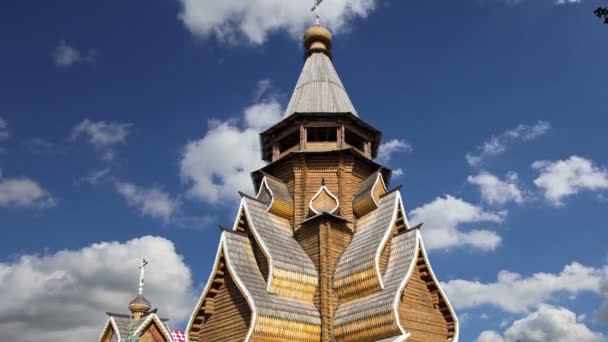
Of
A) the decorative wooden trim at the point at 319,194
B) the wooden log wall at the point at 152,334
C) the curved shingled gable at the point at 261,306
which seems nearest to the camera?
the curved shingled gable at the point at 261,306

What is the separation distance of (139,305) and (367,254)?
341 inches

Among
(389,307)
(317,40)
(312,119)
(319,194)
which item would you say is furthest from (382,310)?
(317,40)

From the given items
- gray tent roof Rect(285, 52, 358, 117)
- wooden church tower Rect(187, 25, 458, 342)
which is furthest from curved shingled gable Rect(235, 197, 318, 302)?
gray tent roof Rect(285, 52, 358, 117)

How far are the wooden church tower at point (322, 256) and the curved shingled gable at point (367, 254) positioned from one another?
0.11ft

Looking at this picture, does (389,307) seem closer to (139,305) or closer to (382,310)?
(382,310)

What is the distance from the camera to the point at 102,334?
20844 mm

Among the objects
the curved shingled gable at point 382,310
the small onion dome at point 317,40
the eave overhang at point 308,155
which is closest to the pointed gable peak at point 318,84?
the small onion dome at point 317,40

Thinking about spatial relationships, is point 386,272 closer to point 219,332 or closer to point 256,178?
point 219,332

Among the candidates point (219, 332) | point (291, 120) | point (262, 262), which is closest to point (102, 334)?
point (219, 332)

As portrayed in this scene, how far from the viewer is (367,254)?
59.6 feet

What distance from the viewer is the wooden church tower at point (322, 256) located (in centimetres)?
1722

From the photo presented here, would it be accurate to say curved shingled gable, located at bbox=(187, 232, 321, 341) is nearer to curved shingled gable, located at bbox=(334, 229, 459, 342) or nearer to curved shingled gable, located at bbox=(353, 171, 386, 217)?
curved shingled gable, located at bbox=(334, 229, 459, 342)

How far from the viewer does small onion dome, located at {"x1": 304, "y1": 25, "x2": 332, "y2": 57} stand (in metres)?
25.4

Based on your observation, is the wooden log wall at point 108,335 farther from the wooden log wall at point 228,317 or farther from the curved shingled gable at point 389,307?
the curved shingled gable at point 389,307
